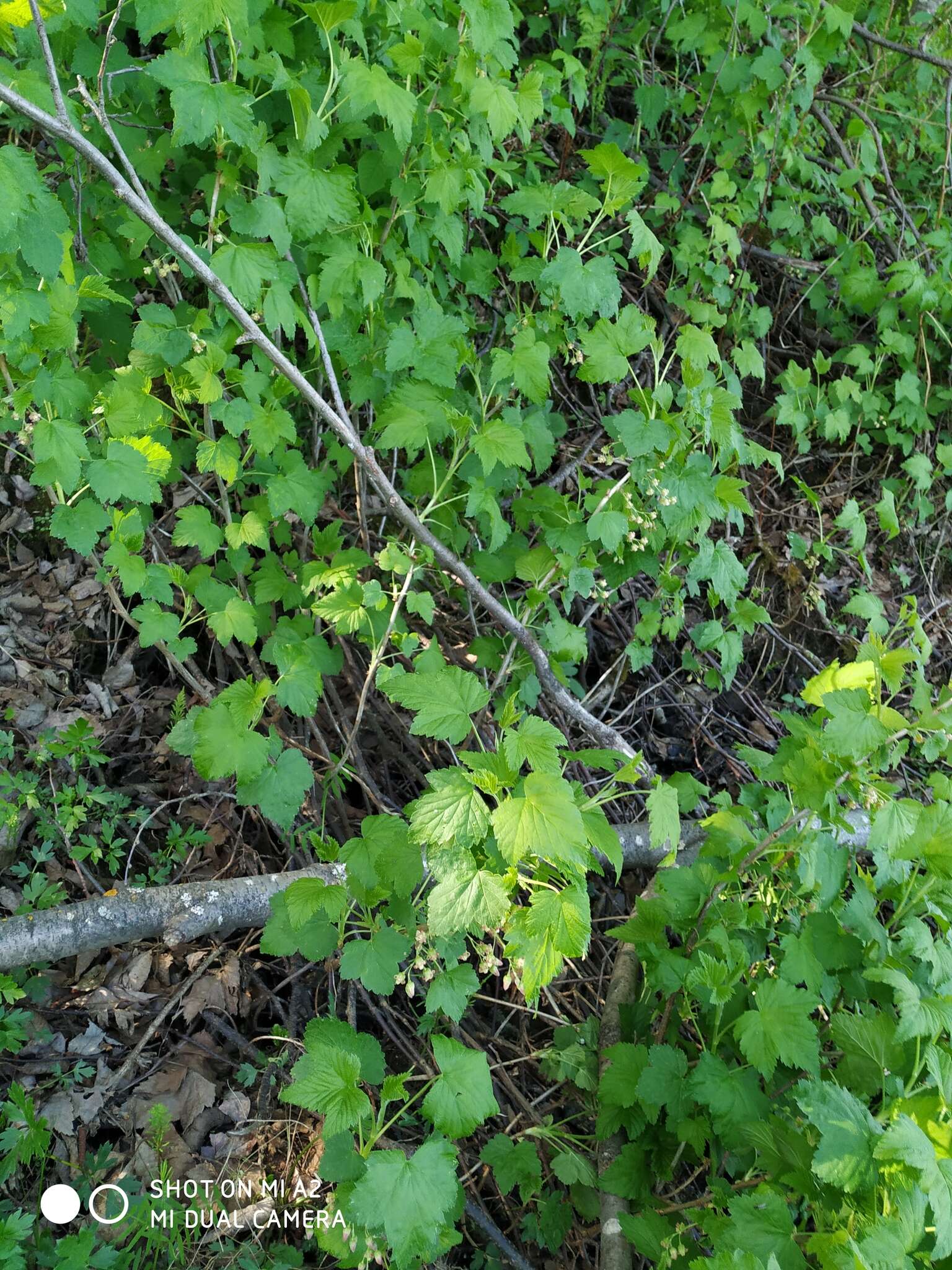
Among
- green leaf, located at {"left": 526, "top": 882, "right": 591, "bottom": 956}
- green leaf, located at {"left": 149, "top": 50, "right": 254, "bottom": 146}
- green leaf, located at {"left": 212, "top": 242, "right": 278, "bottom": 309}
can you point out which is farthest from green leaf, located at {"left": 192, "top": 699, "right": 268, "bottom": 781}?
→ green leaf, located at {"left": 149, "top": 50, "right": 254, "bottom": 146}

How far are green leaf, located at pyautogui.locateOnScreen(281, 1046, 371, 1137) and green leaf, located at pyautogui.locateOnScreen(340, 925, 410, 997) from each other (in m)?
0.15

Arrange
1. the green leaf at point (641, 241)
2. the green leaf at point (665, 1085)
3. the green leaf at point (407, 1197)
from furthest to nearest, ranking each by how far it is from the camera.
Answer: the green leaf at point (641, 241), the green leaf at point (665, 1085), the green leaf at point (407, 1197)

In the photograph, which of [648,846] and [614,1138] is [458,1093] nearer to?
[614,1138]

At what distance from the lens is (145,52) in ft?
8.41

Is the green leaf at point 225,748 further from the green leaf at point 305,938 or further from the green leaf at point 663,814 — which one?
the green leaf at point 663,814

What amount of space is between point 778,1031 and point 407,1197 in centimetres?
79

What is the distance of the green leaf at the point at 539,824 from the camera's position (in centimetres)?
136

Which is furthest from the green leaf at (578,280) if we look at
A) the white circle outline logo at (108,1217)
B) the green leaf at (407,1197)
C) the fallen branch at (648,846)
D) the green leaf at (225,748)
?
the white circle outline logo at (108,1217)

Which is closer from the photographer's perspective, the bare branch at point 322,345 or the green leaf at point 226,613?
the bare branch at point 322,345

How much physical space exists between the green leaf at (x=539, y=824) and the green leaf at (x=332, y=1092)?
50 centimetres

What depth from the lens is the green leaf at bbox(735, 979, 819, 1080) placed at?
65.4 inches

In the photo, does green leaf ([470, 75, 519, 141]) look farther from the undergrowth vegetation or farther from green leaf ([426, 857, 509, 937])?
green leaf ([426, 857, 509, 937])

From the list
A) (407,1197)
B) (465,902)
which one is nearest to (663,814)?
(465,902)

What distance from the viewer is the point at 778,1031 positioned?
1683 mm
